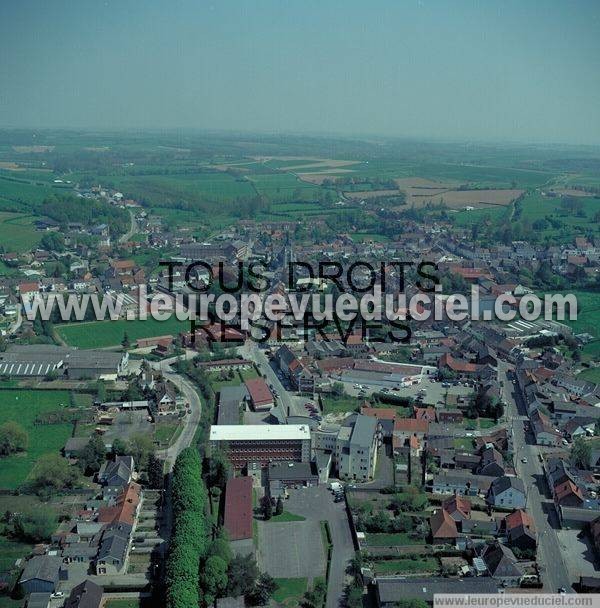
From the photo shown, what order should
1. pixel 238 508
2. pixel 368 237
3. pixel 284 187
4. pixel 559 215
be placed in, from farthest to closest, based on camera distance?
1. pixel 284 187
2. pixel 559 215
3. pixel 368 237
4. pixel 238 508

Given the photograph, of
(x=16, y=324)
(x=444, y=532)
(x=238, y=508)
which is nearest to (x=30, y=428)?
(x=238, y=508)

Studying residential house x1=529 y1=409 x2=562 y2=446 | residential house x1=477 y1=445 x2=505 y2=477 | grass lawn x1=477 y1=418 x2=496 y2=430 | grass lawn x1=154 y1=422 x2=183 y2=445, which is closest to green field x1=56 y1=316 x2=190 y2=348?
grass lawn x1=154 y1=422 x2=183 y2=445

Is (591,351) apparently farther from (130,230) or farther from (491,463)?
(130,230)

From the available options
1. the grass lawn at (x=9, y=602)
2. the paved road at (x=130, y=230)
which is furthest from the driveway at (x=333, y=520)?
the paved road at (x=130, y=230)

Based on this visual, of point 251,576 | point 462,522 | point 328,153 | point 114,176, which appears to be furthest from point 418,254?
point 328,153

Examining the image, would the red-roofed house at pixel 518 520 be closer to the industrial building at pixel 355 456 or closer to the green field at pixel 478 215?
the industrial building at pixel 355 456

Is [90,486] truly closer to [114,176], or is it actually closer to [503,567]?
[503,567]
